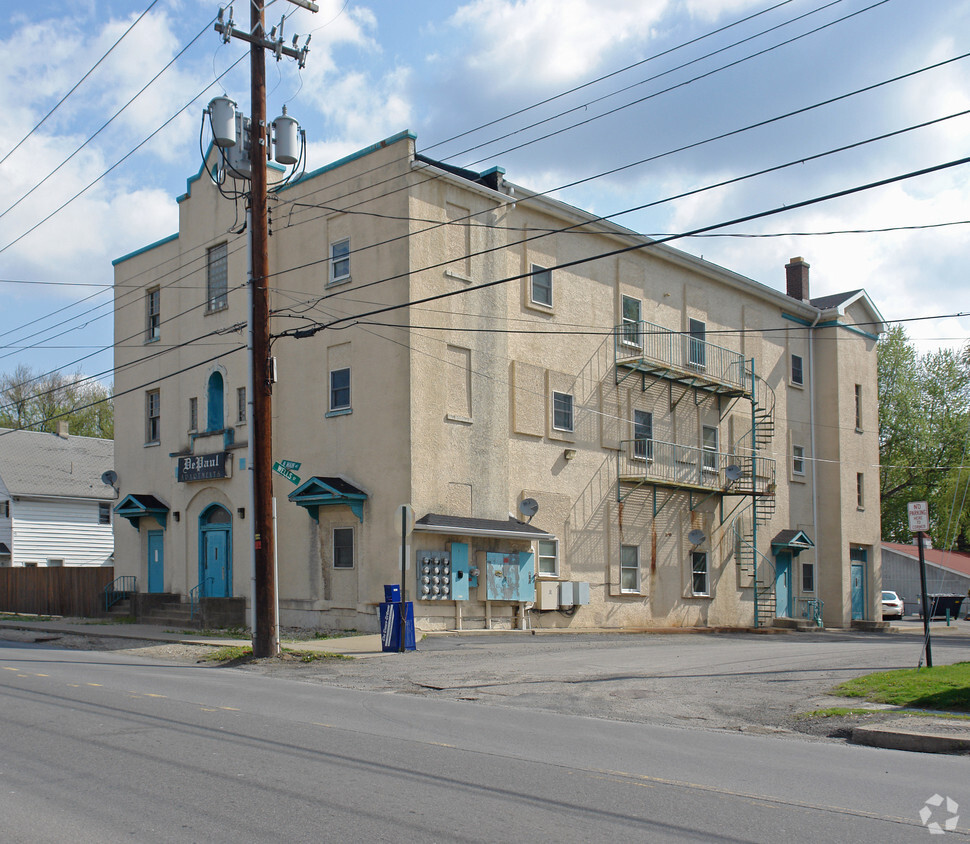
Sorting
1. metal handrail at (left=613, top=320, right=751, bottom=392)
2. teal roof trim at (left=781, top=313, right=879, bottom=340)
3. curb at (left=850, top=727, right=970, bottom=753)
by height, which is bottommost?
curb at (left=850, top=727, right=970, bottom=753)

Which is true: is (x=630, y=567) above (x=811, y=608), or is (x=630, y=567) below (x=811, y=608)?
above

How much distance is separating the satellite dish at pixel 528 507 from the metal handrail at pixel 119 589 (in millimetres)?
12562

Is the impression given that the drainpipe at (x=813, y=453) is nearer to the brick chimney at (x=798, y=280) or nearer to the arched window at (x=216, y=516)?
the brick chimney at (x=798, y=280)

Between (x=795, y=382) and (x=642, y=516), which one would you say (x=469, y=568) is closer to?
(x=642, y=516)

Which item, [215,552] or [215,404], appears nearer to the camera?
[215,552]

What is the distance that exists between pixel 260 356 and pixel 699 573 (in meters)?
17.7

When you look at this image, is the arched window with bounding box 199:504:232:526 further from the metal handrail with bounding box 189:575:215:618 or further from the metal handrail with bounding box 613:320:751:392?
the metal handrail with bounding box 613:320:751:392

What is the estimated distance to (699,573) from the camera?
3097cm

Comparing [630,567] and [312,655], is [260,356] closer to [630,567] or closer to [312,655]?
[312,655]

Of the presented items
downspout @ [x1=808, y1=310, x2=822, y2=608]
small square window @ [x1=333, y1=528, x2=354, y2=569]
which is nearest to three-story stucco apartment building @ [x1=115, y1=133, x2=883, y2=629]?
small square window @ [x1=333, y1=528, x2=354, y2=569]

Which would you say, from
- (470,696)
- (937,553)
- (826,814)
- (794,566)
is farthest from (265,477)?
(937,553)

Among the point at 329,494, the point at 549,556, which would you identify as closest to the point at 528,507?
the point at 549,556

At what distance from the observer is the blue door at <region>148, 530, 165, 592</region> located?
2919 cm

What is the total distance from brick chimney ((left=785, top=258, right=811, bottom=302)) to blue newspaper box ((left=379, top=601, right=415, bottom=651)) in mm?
24806
